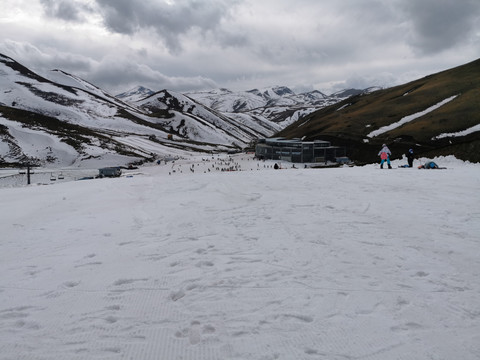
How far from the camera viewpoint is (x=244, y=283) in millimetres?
5832

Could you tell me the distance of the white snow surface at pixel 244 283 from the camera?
4.21 m

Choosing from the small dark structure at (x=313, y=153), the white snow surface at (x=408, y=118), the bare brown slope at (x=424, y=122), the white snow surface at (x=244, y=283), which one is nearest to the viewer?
the white snow surface at (x=244, y=283)

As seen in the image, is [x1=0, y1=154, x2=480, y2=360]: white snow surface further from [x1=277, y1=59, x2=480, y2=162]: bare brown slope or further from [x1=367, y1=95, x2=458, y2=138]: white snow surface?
[x1=367, y1=95, x2=458, y2=138]: white snow surface

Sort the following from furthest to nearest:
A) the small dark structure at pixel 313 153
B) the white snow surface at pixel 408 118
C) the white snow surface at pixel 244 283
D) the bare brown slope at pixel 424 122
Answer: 1. the small dark structure at pixel 313 153
2. the white snow surface at pixel 408 118
3. the bare brown slope at pixel 424 122
4. the white snow surface at pixel 244 283

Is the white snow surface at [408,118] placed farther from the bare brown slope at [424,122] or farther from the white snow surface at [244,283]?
the white snow surface at [244,283]

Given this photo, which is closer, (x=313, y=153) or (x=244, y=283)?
(x=244, y=283)

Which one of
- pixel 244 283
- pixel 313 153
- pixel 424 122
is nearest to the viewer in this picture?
pixel 244 283

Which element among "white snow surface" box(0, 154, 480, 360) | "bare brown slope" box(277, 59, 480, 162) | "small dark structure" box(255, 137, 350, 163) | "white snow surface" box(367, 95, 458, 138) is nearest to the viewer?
"white snow surface" box(0, 154, 480, 360)

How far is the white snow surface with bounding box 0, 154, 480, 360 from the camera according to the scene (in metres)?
4.21

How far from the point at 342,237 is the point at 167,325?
5.65m

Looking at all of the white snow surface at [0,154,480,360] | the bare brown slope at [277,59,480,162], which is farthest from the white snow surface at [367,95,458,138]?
the white snow surface at [0,154,480,360]

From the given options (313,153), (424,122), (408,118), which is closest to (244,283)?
(424,122)

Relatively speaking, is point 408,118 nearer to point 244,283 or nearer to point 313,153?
point 313,153

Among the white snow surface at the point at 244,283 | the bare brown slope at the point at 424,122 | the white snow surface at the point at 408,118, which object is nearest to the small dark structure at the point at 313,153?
the bare brown slope at the point at 424,122
